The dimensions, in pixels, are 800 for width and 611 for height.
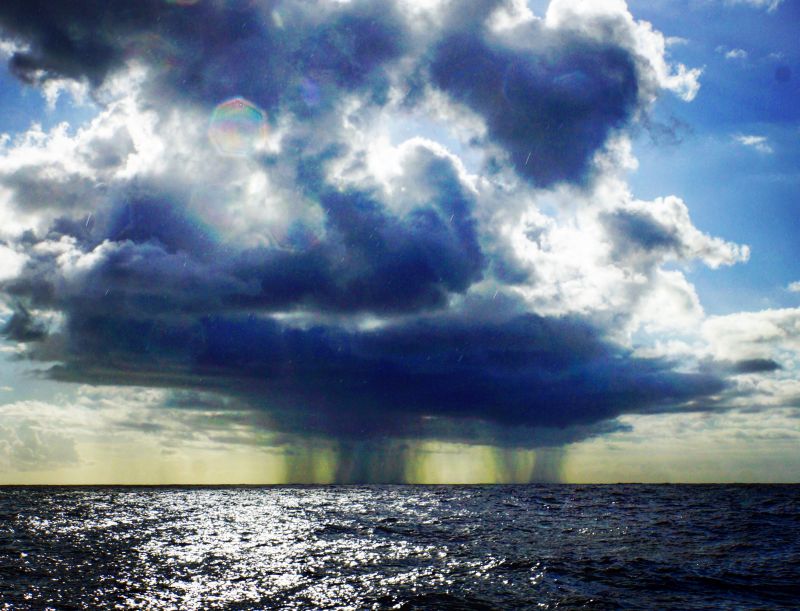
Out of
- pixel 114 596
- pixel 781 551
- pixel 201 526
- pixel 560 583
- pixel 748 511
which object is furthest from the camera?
pixel 748 511

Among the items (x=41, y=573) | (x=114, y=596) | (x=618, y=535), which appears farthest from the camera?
(x=618, y=535)

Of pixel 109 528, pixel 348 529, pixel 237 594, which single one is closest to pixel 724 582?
pixel 237 594

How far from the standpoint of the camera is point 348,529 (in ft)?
182

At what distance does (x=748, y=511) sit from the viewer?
268 feet

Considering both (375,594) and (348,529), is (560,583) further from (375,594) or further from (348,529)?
(348,529)

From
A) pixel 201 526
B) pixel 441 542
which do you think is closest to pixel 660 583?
pixel 441 542

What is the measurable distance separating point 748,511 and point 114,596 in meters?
83.8

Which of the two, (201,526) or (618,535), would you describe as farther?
(201,526)

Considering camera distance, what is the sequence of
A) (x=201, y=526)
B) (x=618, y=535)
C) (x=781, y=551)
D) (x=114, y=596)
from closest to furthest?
(x=114, y=596), (x=781, y=551), (x=618, y=535), (x=201, y=526)

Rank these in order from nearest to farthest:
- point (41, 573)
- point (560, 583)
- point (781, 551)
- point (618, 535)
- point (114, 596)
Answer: point (114, 596) → point (560, 583) → point (41, 573) → point (781, 551) → point (618, 535)

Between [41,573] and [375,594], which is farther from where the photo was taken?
[41,573]

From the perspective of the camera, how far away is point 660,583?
29891 millimetres

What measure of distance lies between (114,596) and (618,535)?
133 feet

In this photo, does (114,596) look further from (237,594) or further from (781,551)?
(781,551)
